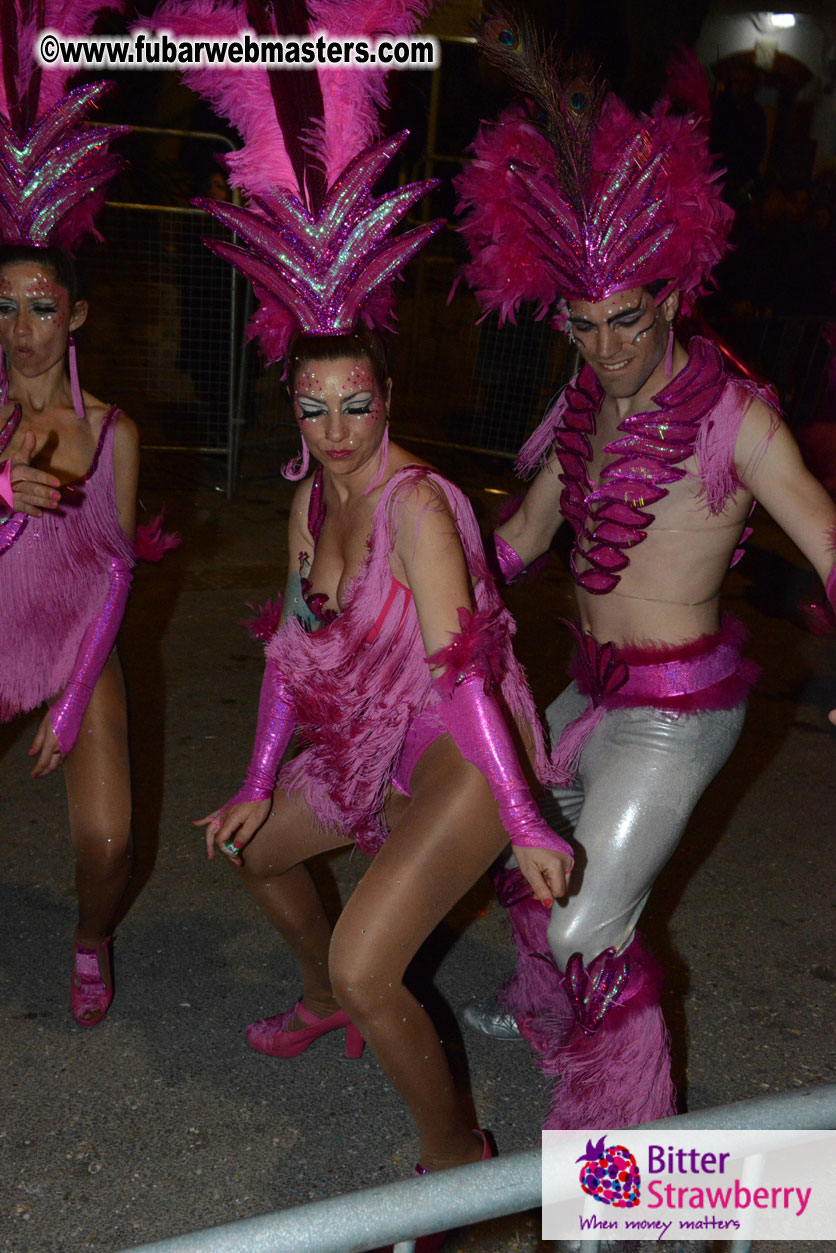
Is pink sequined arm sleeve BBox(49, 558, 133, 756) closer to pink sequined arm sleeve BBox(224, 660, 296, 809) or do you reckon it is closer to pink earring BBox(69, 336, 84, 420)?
pink earring BBox(69, 336, 84, 420)

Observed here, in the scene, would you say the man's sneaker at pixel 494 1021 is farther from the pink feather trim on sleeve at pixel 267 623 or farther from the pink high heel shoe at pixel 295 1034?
the pink feather trim on sleeve at pixel 267 623

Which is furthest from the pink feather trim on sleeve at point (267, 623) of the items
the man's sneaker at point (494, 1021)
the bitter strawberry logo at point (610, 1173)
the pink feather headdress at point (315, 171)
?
the bitter strawberry logo at point (610, 1173)

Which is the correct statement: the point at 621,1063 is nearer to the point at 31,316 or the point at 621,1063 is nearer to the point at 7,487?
the point at 7,487

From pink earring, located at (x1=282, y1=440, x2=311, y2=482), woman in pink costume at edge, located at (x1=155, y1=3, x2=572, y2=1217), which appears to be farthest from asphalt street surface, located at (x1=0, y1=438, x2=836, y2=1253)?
pink earring, located at (x1=282, y1=440, x2=311, y2=482)

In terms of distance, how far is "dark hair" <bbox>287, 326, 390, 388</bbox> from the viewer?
2270 mm

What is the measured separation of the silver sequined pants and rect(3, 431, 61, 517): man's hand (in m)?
1.31

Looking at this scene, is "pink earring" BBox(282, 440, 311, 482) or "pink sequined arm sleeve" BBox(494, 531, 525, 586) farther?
"pink sequined arm sleeve" BBox(494, 531, 525, 586)

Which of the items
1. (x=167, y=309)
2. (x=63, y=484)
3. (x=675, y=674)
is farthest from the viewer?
(x=167, y=309)

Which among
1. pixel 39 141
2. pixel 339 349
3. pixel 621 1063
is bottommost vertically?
pixel 621 1063

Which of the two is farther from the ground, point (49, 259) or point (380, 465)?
point (49, 259)

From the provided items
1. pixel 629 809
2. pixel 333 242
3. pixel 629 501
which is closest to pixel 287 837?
pixel 629 809

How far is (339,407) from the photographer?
2.27 m

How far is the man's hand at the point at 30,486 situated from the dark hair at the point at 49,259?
0.63 metres

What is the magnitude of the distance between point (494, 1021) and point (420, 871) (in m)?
1.08
